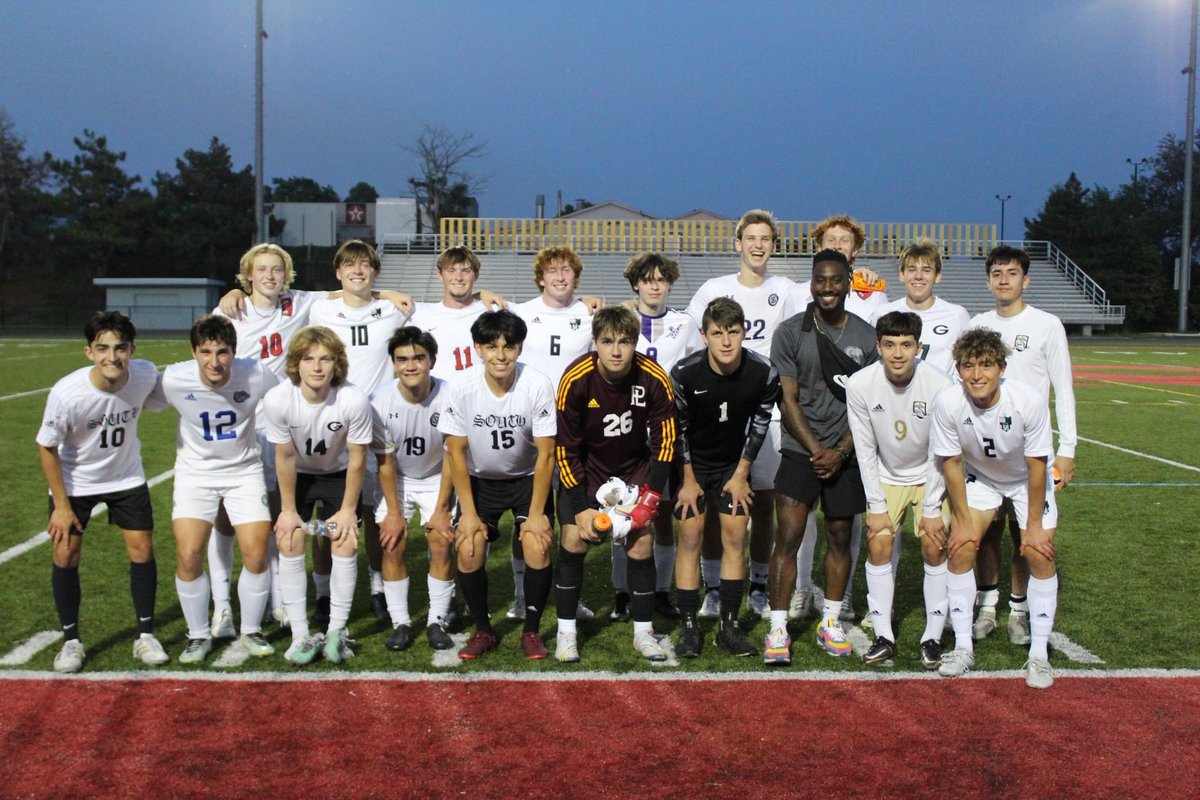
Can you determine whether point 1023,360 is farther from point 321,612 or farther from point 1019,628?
point 321,612

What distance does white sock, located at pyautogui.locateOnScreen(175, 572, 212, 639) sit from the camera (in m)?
4.99

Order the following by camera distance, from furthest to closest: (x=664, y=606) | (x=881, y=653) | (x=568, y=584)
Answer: (x=664, y=606)
(x=568, y=584)
(x=881, y=653)

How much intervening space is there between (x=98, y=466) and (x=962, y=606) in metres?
4.10

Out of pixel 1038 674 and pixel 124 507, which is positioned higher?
pixel 124 507

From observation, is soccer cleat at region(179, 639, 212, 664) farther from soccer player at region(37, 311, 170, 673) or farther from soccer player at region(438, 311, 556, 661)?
soccer player at region(438, 311, 556, 661)

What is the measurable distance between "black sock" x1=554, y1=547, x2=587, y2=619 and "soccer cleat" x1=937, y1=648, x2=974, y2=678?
1720 mm

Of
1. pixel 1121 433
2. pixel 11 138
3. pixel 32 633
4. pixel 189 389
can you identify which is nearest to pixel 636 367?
pixel 189 389

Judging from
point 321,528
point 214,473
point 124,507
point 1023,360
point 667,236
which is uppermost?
point 667,236

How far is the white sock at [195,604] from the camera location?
16.4ft

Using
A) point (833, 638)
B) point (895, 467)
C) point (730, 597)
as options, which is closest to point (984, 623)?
point (833, 638)

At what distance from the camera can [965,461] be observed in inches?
199

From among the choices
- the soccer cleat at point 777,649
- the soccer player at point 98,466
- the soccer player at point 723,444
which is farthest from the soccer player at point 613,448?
the soccer player at point 98,466

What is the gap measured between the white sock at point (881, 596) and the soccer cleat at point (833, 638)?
17 centimetres

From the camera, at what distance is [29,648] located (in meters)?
5.09
